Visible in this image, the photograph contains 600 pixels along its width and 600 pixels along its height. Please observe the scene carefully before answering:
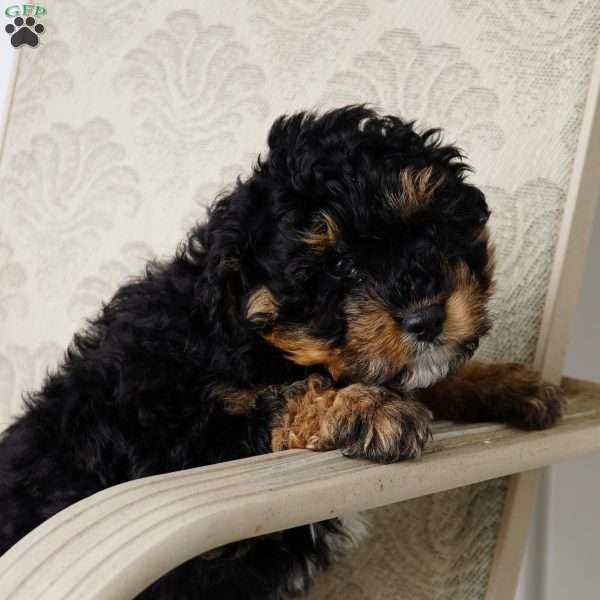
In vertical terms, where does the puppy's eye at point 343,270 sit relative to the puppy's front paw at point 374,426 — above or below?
above

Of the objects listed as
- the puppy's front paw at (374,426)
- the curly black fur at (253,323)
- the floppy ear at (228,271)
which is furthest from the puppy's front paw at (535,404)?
the floppy ear at (228,271)

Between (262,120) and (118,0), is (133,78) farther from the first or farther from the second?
(262,120)

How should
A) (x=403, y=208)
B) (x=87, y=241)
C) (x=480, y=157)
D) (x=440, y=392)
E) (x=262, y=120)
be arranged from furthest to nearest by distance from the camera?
(x=87, y=241)
(x=262, y=120)
(x=480, y=157)
(x=440, y=392)
(x=403, y=208)

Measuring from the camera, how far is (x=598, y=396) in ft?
5.91

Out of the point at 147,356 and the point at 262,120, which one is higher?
the point at 262,120

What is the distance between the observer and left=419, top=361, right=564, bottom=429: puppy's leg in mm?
1554

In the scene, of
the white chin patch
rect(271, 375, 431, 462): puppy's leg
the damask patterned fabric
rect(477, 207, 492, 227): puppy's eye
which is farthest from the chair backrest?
rect(271, 375, 431, 462): puppy's leg

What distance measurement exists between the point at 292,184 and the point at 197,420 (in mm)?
417

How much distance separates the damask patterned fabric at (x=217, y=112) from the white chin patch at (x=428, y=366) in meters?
0.47

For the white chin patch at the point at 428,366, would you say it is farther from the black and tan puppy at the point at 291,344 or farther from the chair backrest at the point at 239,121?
the chair backrest at the point at 239,121

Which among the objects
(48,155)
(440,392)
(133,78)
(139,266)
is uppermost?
(133,78)

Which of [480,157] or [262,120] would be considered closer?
[480,157]

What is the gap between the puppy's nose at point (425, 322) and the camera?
1312mm

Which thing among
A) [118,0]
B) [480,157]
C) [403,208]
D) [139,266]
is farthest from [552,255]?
[118,0]
